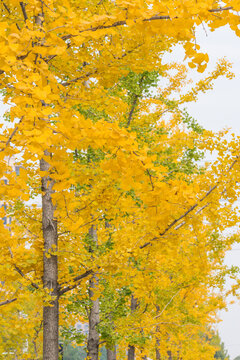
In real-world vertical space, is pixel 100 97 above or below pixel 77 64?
below

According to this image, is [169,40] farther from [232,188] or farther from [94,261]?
[94,261]

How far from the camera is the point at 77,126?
95.6 inches

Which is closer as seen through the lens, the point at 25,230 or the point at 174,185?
the point at 174,185

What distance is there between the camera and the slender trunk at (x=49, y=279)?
14.3ft

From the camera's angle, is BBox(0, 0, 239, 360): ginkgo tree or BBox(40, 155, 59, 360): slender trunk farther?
BBox(40, 155, 59, 360): slender trunk

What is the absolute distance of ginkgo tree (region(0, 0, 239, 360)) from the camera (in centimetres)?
227

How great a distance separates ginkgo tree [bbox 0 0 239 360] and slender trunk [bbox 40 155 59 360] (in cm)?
1

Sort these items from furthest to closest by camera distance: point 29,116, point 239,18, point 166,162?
1. point 166,162
2. point 239,18
3. point 29,116

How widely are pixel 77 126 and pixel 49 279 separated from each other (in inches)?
100

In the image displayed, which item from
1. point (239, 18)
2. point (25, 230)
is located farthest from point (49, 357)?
point (239, 18)

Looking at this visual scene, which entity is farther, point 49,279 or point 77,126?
point 49,279

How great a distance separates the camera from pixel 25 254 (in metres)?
4.39

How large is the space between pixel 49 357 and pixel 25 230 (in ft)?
4.91

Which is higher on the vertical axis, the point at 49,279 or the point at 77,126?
the point at 77,126
